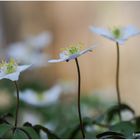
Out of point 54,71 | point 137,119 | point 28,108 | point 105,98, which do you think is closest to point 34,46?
point 54,71

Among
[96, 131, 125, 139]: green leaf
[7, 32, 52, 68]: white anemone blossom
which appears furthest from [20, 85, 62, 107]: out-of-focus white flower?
[96, 131, 125, 139]: green leaf

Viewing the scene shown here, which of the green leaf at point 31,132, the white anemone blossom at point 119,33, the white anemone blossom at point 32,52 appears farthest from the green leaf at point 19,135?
the white anemone blossom at point 32,52

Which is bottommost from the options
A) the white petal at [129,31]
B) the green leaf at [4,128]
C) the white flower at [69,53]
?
the green leaf at [4,128]

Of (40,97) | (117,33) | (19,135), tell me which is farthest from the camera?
(40,97)

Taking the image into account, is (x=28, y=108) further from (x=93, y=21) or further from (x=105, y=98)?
(x=93, y=21)

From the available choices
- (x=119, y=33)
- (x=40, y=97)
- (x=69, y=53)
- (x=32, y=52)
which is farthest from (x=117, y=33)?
(x=32, y=52)

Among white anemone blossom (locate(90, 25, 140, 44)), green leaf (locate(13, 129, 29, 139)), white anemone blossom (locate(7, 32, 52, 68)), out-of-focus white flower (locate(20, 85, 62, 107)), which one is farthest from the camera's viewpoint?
white anemone blossom (locate(7, 32, 52, 68))

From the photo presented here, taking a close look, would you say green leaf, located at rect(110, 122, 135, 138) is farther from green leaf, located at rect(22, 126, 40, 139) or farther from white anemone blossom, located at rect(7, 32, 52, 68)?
white anemone blossom, located at rect(7, 32, 52, 68)

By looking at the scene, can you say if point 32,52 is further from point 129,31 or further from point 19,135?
point 19,135

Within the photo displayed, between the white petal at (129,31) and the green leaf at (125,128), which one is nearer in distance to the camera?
the green leaf at (125,128)

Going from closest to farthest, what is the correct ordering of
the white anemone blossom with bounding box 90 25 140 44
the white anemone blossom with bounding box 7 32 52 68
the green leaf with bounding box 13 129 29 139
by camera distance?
the green leaf with bounding box 13 129 29 139, the white anemone blossom with bounding box 90 25 140 44, the white anemone blossom with bounding box 7 32 52 68

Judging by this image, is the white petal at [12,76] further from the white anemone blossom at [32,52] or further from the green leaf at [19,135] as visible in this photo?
the white anemone blossom at [32,52]
